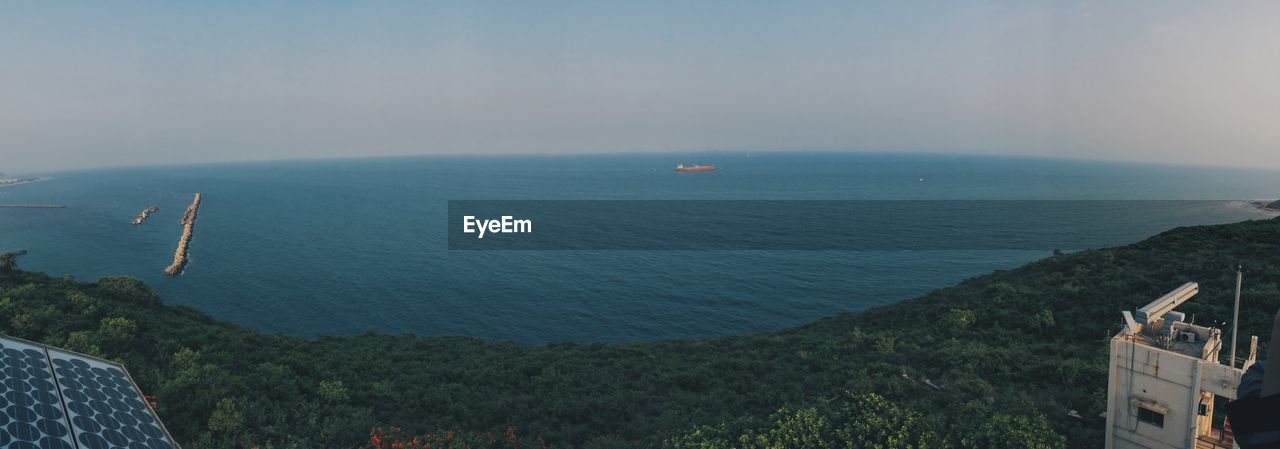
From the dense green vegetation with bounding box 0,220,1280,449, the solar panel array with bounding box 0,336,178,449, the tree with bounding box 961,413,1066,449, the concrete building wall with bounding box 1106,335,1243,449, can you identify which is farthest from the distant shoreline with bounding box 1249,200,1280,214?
the solar panel array with bounding box 0,336,178,449

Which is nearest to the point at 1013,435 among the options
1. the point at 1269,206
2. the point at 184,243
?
the point at 184,243

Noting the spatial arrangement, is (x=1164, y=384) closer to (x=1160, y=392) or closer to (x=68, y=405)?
(x=1160, y=392)

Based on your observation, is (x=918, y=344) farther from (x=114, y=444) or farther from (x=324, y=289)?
(x=324, y=289)

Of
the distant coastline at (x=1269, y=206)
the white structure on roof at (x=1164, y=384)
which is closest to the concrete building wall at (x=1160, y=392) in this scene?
the white structure on roof at (x=1164, y=384)

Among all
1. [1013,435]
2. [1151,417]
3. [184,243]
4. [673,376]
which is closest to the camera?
[1151,417]

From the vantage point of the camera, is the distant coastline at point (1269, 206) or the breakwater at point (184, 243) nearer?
the breakwater at point (184, 243)

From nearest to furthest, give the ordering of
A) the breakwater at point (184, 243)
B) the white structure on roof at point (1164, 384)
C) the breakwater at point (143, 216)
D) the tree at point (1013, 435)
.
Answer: the white structure on roof at point (1164, 384) → the tree at point (1013, 435) → the breakwater at point (184, 243) → the breakwater at point (143, 216)

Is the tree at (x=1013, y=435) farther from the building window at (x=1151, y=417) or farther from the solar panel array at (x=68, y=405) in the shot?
the solar panel array at (x=68, y=405)
